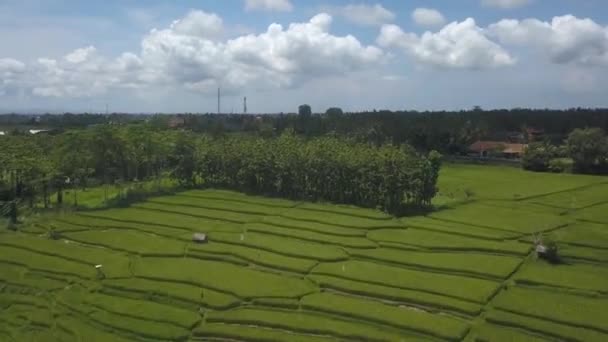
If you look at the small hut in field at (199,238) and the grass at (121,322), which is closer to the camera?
the grass at (121,322)

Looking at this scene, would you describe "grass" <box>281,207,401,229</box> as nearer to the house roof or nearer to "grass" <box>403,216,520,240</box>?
"grass" <box>403,216,520,240</box>

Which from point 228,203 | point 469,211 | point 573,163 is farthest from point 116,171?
point 573,163

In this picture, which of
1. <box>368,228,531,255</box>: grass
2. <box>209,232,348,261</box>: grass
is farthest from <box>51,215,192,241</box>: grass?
<box>368,228,531,255</box>: grass

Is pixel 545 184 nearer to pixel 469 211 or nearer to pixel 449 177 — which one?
pixel 449 177

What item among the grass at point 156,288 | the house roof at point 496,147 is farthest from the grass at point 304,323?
the house roof at point 496,147

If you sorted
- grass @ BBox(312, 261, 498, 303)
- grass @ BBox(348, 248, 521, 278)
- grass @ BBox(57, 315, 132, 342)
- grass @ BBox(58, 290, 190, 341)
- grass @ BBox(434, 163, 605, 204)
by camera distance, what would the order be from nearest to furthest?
grass @ BBox(58, 290, 190, 341) < grass @ BBox(57, 315, 132, 342) < grass @ BBox(312, 261, 498, 303) < grass @ BBox(348, 248, 521, 278) < grass @ BBox(434, 163, 605, 204)

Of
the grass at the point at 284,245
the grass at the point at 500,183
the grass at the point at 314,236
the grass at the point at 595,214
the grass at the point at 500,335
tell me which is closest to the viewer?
the grass at the point at 500,335

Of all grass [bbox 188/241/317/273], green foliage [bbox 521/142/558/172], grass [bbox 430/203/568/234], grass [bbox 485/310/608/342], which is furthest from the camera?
green foliage [bbox 521/142/558/172]

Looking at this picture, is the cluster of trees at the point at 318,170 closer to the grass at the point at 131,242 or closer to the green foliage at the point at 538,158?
the grass at the point at 131,242

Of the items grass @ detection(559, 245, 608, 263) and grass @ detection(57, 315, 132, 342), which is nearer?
grass @ detection(57, 315, 132, 342)
